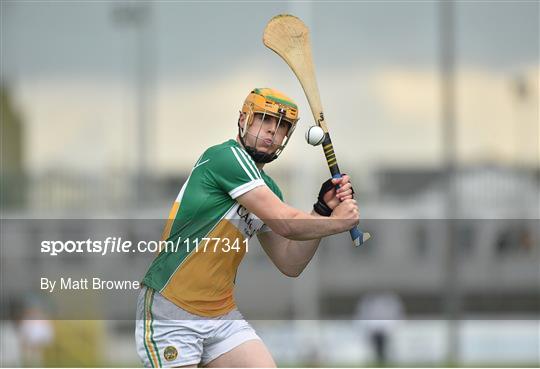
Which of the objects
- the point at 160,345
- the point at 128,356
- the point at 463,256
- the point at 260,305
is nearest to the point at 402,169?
the point at 463,256

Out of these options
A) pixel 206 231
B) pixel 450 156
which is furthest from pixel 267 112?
pixel 450 156

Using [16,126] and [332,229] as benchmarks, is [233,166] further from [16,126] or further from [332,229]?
[16,126]

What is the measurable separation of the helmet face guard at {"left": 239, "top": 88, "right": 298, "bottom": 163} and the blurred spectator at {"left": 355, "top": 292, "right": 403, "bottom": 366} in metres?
17.9

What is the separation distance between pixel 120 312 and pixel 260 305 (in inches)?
157

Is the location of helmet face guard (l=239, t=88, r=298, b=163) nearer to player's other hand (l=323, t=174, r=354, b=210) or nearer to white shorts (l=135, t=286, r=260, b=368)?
player's other hand (l=323, t=174, r=354, b=210)

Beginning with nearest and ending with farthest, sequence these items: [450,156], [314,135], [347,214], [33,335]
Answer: [347,214] < [314,135] < [33,335] < [450,156]

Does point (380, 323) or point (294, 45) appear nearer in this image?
point (294, 45)

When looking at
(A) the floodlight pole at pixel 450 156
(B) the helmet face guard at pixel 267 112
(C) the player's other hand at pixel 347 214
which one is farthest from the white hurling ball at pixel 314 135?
(A) the floodlight pole at pixel 450 156

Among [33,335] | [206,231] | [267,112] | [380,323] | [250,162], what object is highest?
[267,112]

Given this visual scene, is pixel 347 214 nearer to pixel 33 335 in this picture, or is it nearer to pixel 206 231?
pixel 206 231

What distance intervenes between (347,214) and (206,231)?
62cm

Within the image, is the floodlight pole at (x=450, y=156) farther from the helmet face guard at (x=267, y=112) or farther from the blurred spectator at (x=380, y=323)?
the helmet face guard at (x=267, y=112)

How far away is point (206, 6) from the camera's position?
16.5m

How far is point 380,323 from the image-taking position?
25062 mm
